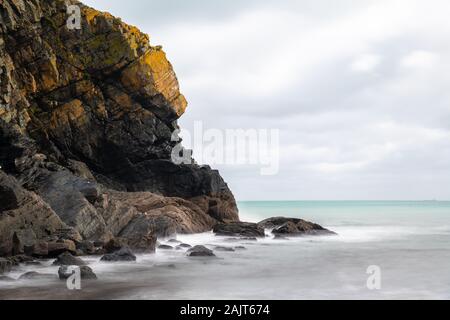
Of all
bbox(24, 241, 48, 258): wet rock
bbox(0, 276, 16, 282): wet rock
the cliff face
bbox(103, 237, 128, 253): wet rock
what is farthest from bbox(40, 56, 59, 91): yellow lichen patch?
bbox(0, 276, 16, 282): wet rock

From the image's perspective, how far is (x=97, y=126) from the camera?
136 feet

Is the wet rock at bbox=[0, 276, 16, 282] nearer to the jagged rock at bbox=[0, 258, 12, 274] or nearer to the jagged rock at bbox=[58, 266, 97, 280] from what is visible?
the jagged rock at bbox=[0, 258, 12, 274]

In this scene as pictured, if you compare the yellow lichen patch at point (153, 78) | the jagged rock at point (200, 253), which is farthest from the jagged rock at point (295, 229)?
the jagged rock at point (200, 253)

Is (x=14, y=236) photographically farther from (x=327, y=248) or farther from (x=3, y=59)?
(x=327, y=248)

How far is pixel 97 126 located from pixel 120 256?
20.7 meters

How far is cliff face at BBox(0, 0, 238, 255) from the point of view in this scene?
30.1 m

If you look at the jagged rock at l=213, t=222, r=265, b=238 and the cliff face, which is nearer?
the cliff face

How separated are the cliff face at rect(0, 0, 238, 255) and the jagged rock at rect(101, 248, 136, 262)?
433cm

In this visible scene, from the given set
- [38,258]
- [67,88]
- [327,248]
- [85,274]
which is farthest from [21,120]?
[327,248]

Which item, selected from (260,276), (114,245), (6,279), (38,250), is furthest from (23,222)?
(260,276)

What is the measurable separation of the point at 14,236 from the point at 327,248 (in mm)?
19061

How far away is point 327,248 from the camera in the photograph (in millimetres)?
32500

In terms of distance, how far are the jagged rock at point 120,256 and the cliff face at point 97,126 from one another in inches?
170

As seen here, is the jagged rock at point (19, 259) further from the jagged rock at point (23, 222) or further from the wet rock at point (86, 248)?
the wet rock at point (86, 248)
